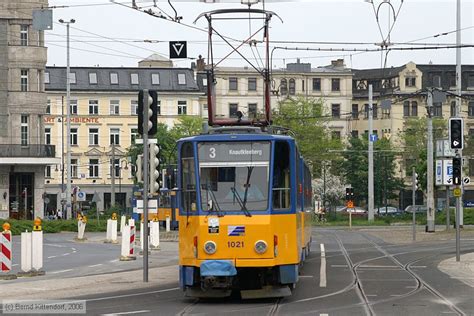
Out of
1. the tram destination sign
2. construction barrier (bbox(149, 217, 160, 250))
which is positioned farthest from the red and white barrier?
construction barrier (bbox(149, 217, 160, 250))

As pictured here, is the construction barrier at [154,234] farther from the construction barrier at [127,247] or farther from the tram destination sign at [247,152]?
the tram destination sign at [247,152]

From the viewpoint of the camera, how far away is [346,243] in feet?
155

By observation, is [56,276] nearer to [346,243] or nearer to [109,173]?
[346,243]

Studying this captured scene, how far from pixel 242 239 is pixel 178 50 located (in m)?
18.6

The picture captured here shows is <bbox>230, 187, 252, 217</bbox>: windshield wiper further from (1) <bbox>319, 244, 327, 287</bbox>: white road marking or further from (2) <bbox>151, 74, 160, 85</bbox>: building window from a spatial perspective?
(2) <bbox>151, 74, 160, 85</bbox>: building window

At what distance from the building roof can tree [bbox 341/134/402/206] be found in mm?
16054

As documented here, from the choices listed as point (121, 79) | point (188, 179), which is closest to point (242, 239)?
point (188, 179)

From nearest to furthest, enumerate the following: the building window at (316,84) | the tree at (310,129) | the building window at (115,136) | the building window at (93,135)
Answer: the tree at (310,129), the building window at (93,135), the building window at (115,136), the building window at (316,84)

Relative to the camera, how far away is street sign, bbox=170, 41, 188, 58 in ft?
119

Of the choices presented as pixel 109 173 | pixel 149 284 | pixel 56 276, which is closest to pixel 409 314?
pixel 149 284

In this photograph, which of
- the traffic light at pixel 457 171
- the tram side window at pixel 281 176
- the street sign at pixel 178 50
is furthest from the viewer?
the street sign at pixel 178 50

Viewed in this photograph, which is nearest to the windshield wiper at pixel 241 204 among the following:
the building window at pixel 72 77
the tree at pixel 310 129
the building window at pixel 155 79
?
the tree at pixel 310 129

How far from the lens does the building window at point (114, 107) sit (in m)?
101

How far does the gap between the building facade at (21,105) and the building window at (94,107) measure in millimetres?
33493
